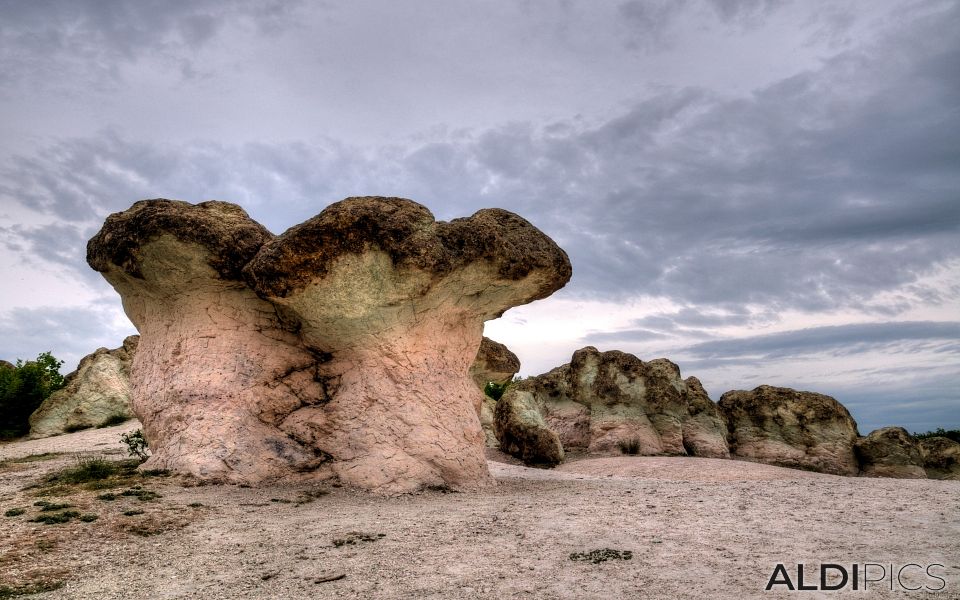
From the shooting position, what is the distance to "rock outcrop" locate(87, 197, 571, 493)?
957cm

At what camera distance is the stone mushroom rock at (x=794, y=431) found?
17969mm

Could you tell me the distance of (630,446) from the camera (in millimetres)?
18500

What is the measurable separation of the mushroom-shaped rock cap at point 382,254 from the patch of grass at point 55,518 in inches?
157

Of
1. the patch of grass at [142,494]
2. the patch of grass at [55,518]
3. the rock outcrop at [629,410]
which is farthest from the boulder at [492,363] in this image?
the patch of grass at [55,518]

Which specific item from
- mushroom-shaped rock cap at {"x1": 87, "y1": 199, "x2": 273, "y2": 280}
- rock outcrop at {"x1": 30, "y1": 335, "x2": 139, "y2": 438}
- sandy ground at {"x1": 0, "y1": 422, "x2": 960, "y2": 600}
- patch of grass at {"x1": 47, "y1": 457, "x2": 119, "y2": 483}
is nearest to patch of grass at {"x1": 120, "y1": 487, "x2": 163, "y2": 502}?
sandy ground at {"x1": 0, "y1": 422, "x2": 960, "y2": 600}

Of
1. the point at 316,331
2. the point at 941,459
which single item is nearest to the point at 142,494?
the point at 316,331

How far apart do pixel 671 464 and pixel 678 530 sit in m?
8.58

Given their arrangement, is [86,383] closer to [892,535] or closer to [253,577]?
[253,577]

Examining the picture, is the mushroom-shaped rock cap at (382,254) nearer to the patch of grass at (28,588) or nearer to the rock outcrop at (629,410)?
the patch of grass at (28,588)

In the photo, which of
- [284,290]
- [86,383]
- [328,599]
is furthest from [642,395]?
[86,383]

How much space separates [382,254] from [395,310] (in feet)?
3.51

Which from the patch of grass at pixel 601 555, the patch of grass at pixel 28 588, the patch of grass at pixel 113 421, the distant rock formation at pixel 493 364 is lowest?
the patch of grass at pixel 28 588

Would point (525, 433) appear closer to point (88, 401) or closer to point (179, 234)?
point (179, 234)

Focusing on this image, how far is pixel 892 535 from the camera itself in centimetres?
593
